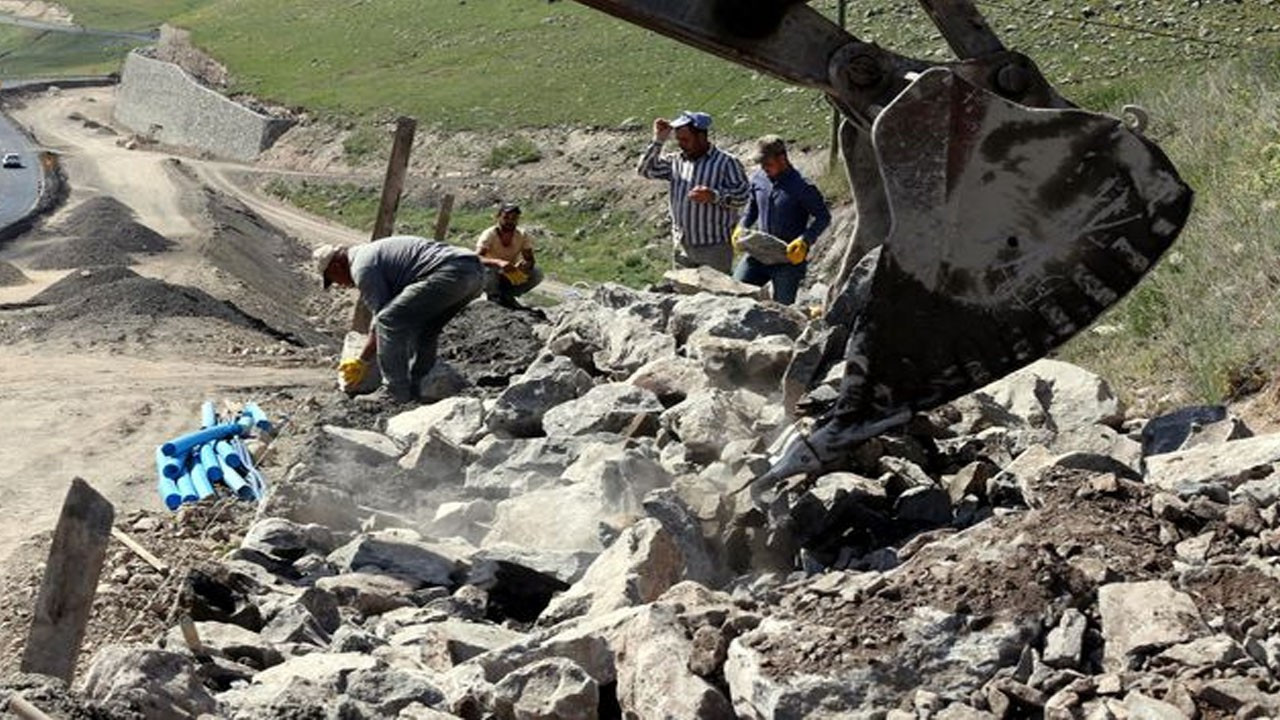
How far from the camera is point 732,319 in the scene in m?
11.4

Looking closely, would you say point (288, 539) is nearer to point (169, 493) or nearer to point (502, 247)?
point (169, 493)

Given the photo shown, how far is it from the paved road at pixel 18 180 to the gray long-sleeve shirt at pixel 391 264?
20.8 m

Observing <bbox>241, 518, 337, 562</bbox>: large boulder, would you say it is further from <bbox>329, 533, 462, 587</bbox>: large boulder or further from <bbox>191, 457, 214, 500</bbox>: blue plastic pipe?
<bbox>191, 457, 214, 500</bbox>: blue plastic pipe

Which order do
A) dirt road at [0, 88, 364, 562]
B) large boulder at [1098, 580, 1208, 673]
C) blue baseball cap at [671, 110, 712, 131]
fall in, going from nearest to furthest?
large boulder at [1098, 580, 1208, 673] < dirt road at [0, 88, 364, 562] < blue baseball cap at [671, 110, 712, 131]

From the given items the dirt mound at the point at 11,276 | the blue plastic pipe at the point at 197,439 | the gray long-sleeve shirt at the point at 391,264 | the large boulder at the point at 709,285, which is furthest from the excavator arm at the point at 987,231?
the dirt mound at the point at 11,276

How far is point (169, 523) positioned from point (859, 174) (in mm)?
4388

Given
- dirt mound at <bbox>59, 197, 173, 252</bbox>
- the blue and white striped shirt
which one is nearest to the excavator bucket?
the blue and white striped shirt

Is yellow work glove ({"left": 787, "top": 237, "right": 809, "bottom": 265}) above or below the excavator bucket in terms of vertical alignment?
below

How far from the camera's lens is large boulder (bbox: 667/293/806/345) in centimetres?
1135

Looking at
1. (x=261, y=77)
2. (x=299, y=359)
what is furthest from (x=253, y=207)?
(x=299, y=359)

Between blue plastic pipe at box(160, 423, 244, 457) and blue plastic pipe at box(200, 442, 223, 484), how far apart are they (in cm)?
6

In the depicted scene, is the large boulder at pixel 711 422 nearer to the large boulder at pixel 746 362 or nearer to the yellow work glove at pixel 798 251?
the large boulder at pixel 746 362

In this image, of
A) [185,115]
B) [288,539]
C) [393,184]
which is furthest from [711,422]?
[185,115]

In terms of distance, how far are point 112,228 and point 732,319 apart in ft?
Result: 66.3
